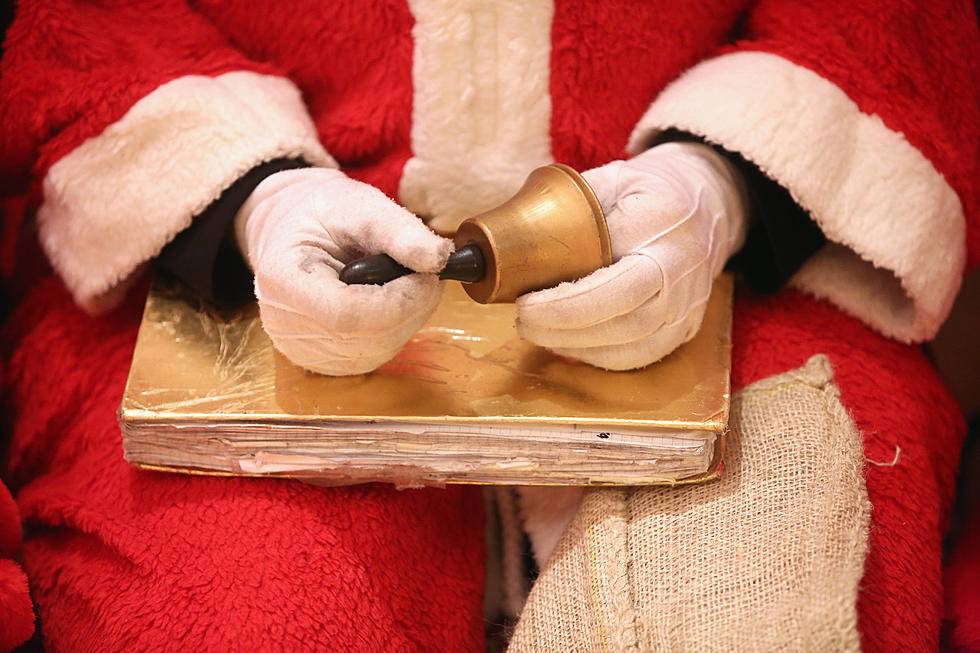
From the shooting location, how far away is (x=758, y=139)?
0.66 m

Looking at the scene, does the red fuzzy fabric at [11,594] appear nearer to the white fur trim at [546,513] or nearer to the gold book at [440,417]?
the gold book at [440,417]

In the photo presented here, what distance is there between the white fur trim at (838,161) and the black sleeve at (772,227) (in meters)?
0.03

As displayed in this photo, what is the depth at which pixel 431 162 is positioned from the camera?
716 mm

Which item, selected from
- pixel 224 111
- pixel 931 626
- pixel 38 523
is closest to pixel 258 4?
pixel 224 111

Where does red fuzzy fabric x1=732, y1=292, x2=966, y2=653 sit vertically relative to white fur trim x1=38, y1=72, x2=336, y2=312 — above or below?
below

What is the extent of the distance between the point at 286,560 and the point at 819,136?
476mm

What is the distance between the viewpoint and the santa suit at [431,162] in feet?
2.06

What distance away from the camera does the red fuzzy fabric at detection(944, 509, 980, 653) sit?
641mm

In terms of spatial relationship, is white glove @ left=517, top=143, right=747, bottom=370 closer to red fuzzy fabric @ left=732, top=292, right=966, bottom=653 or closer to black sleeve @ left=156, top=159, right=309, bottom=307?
red fuzzy fabric @ left=732, top=292, right=966, bottom=653

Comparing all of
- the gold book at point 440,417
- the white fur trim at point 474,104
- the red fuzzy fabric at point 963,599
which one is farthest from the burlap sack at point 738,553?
the white fur trim at point 474,104

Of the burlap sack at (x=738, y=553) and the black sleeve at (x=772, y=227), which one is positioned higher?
the black sleeve at (x=772, y=227)

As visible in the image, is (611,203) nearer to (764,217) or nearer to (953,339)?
(764,217)

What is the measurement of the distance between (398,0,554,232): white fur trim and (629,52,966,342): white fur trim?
0.34ft

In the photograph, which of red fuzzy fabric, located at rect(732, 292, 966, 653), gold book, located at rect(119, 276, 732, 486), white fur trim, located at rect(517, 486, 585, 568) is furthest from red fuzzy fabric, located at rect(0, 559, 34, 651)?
red fuzzy fabric, located at rect(732, 292, 966, 653)
